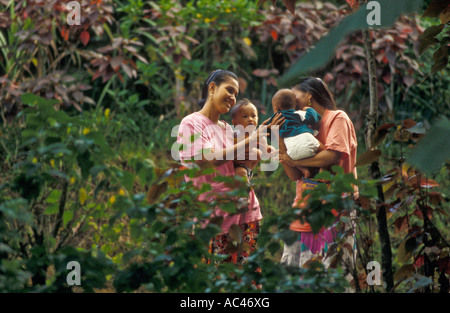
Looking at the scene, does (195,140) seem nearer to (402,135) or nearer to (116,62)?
(402,135)

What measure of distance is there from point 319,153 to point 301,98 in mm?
338

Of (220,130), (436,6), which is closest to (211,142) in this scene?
(220,130)

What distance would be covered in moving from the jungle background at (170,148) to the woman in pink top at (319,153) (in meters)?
0.24

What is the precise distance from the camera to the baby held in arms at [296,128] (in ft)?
9.27

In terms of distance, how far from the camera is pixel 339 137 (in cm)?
286

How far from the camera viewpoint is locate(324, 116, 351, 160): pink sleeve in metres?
2.84

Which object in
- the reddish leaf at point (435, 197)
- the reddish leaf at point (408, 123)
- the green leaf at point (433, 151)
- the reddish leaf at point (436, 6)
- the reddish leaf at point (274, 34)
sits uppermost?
the reddish leaf at point (274, 34)

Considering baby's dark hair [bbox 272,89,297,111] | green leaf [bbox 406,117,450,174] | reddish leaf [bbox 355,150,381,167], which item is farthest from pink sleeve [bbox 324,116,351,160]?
green leaf [bbox 406,117,450,174]

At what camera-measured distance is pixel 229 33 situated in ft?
19.4

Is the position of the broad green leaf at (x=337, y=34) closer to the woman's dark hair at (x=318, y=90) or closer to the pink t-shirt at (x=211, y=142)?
the pink t-shirt at (x=211, y=142)

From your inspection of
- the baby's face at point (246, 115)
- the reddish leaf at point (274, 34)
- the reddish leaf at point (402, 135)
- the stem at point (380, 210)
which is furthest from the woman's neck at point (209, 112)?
the reddish leaf at point (274, 34)

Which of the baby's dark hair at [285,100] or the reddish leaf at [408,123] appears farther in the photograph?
the baby's dark hair at [285,100]

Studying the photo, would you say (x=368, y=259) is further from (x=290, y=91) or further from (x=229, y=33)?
(x=229, y=33)

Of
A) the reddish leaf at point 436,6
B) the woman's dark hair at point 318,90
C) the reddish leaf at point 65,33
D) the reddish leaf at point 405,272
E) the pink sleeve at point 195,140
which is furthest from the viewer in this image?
Answer: the reddish leaf at point 65,33
